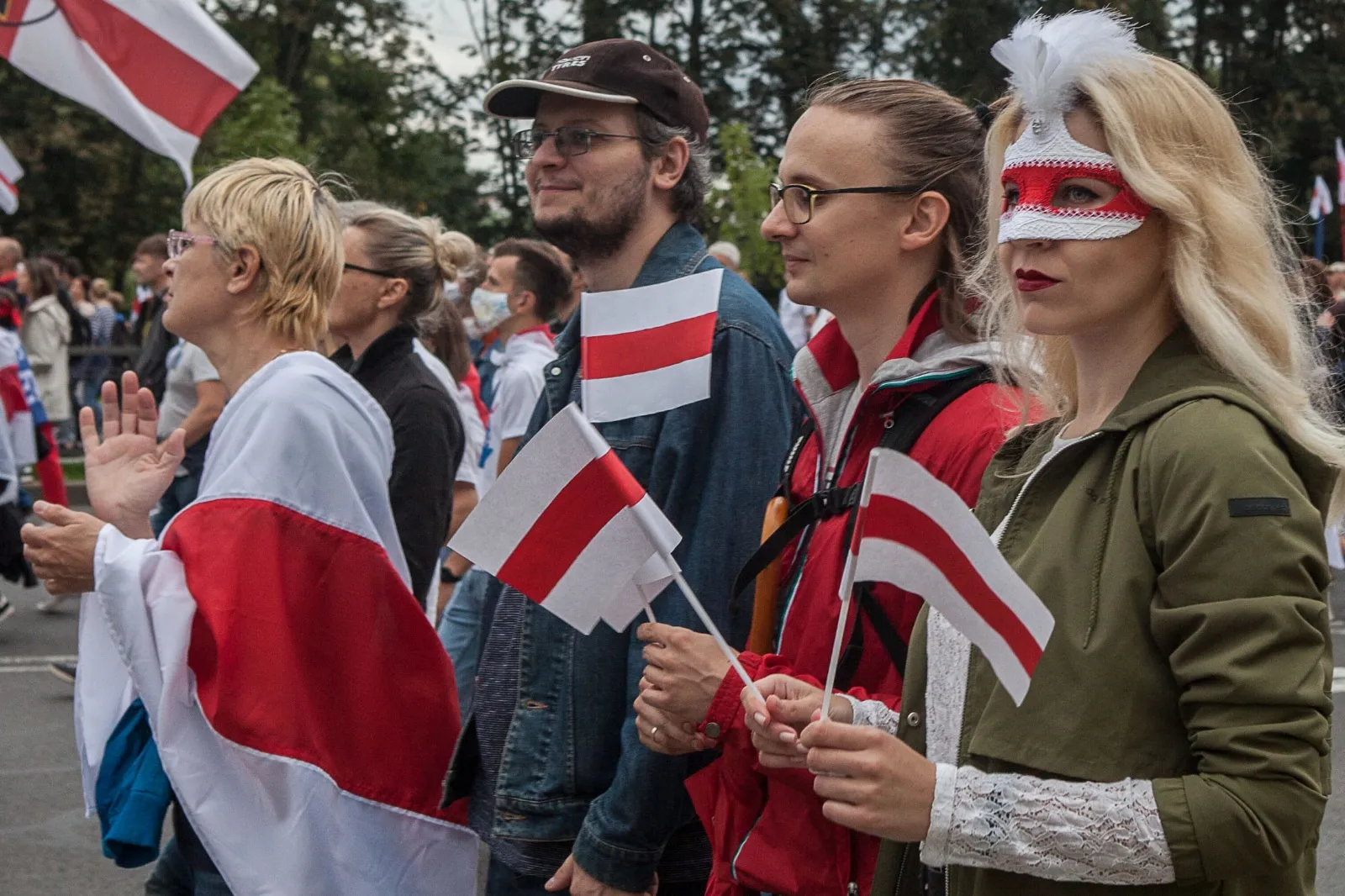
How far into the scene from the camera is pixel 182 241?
349 cm

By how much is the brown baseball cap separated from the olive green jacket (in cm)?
144

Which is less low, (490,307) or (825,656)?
(825,656)

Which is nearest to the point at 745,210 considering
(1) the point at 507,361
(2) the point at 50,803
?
(1) the point at 507,361

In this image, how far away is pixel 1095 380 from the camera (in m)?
1.99

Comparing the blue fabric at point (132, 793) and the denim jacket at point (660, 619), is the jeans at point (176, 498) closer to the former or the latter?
the blue fabric at point (132, 793)

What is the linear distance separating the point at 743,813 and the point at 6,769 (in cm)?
482

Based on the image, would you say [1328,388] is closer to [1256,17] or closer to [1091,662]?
[1091,662]

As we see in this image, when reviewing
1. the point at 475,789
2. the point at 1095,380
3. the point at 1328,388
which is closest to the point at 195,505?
the point at 475,789

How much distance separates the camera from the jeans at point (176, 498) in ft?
19.7

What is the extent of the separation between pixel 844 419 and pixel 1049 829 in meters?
0.98

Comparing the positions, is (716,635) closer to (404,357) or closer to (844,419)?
(844,419)

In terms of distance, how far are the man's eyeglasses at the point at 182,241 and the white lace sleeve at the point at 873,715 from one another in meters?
1.93

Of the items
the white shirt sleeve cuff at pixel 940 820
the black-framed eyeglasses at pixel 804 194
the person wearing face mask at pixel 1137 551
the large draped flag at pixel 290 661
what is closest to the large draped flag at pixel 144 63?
the large draped flag at pixel 290 661

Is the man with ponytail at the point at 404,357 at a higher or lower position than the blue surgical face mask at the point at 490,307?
higher
